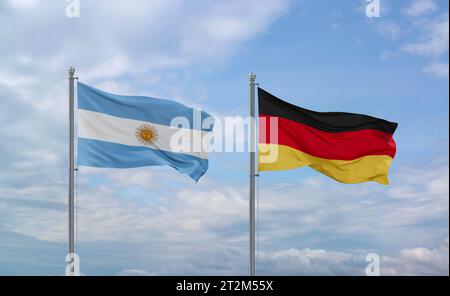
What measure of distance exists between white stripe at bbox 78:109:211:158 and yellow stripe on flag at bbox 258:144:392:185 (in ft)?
6.77

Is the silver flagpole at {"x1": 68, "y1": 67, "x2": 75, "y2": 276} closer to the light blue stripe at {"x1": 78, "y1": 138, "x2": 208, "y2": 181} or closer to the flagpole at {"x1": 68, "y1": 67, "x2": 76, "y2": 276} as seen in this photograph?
the flagpole at {"x1": 68, "y1": 67, "x2": 76, "y2": 276}

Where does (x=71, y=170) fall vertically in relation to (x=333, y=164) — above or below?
below

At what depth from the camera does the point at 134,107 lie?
2108cm

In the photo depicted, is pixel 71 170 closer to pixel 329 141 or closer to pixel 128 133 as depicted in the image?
pixel 128 133

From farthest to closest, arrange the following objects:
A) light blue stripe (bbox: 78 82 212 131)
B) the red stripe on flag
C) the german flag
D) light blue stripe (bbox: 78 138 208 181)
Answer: the red stripe on flag < the german flag < light blue stripe (bbox: 78 82 212 131) < light blue stripe (bbox: 78 138 208 181)

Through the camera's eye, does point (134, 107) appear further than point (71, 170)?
Yes

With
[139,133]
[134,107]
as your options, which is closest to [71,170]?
[139,133]

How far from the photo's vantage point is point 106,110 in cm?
2067

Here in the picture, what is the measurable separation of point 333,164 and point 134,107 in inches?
257

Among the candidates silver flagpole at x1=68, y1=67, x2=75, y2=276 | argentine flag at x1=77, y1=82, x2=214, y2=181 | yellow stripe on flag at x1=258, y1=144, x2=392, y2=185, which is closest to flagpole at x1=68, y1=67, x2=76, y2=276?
silver flagpole at x1=68, y1=67, x2=75, y2=276

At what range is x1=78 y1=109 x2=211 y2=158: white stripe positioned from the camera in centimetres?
2039

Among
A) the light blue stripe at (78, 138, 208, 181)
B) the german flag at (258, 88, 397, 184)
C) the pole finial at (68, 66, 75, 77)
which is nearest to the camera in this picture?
the light blue stripe at (78, 138, 208, 181)
